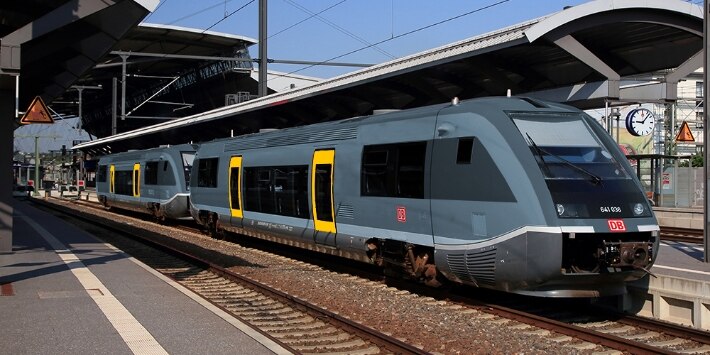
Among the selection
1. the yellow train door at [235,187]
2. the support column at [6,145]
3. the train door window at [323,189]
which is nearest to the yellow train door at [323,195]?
the train door window at [323,189]

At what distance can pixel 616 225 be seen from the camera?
29.3ft

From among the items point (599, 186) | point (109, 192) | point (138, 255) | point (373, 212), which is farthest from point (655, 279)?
point (109, 192)

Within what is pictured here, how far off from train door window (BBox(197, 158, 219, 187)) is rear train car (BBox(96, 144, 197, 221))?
184 inches

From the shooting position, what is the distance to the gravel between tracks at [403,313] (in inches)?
313

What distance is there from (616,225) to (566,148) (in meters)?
1.26

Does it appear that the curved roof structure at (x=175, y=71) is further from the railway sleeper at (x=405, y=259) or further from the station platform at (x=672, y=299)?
the station platform at (x=672, y=299)

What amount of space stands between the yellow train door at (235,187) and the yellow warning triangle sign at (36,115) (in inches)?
233

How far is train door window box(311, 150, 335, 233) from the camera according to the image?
13555mm

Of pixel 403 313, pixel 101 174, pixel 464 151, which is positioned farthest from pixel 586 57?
pixel 101 174

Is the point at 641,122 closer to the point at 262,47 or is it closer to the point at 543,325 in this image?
the point at 262,47

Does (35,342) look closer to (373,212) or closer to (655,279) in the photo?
(373,212)

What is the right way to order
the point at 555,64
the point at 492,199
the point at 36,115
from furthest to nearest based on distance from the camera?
the point at 555,64, the point at 36,115, the point at 492,199

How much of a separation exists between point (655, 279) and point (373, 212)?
4.41 metres

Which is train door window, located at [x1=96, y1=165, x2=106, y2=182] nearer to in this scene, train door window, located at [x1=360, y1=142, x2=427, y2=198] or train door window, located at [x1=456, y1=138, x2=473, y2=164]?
train door window, located at [x1=360, y1=142, x2=427, y2=198]
